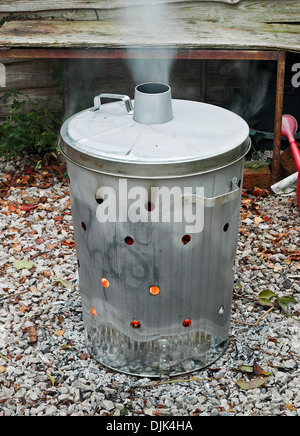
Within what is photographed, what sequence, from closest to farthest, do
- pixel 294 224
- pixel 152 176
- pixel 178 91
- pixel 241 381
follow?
pixel 152 176 → pixel 241 381 → pixel 294 224 → pixel 178 91

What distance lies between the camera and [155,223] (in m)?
2.21

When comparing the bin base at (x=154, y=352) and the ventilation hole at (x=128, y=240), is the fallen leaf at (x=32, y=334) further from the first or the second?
the ventilation hole at (x=128, y=240)

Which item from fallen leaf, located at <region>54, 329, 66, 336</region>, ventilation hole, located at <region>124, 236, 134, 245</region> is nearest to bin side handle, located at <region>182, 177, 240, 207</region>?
ventilation hole, located at <region>124, 236, 134, 245</region>

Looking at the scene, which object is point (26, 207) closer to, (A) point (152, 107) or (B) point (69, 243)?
(B) point (69, 243)

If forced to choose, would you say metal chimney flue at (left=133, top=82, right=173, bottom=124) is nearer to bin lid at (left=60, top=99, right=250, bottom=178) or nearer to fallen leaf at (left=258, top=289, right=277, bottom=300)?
bin lid at (left=60, top=99, right=250, bottom=178)

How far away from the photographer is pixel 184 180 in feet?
7.00

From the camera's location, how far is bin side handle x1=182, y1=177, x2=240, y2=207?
2.17 metres

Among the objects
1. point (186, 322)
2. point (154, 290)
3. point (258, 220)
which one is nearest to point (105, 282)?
point (154, 290)

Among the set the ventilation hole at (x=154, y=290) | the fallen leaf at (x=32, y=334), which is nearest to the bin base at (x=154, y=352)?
the ventilation hole at (x=154, y=290)

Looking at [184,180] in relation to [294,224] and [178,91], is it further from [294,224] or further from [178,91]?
[178,91]

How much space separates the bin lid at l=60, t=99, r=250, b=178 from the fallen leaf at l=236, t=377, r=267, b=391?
113cm

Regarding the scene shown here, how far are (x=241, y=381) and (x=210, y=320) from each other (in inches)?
14.4

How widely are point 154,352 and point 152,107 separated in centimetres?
113

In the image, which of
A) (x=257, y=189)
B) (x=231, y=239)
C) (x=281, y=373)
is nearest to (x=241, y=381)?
(x=281, y=373)
